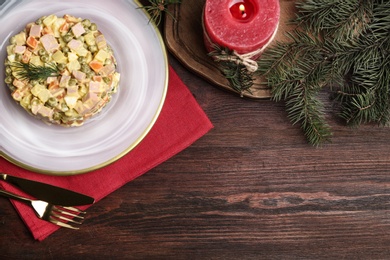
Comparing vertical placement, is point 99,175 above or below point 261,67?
below

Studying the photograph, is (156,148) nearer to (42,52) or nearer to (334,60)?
(42,52)

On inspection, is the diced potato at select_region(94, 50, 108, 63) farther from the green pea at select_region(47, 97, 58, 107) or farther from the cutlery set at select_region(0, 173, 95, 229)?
the cutlery set at select_region(0, 173, 95, 229)

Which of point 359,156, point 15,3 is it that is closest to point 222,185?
point 359,156

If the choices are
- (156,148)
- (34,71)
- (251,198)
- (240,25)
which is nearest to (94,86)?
(34,71)

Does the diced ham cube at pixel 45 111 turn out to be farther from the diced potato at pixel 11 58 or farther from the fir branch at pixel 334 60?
the fir branch at pixel 334 60

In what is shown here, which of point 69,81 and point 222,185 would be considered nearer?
point 69,81

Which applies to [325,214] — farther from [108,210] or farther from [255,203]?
[108,210]

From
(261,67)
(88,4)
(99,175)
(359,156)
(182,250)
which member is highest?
(88,4)

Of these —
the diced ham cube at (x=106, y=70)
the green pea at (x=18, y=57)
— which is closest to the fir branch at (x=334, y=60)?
the diced ham cube at (x=106, y=70)
